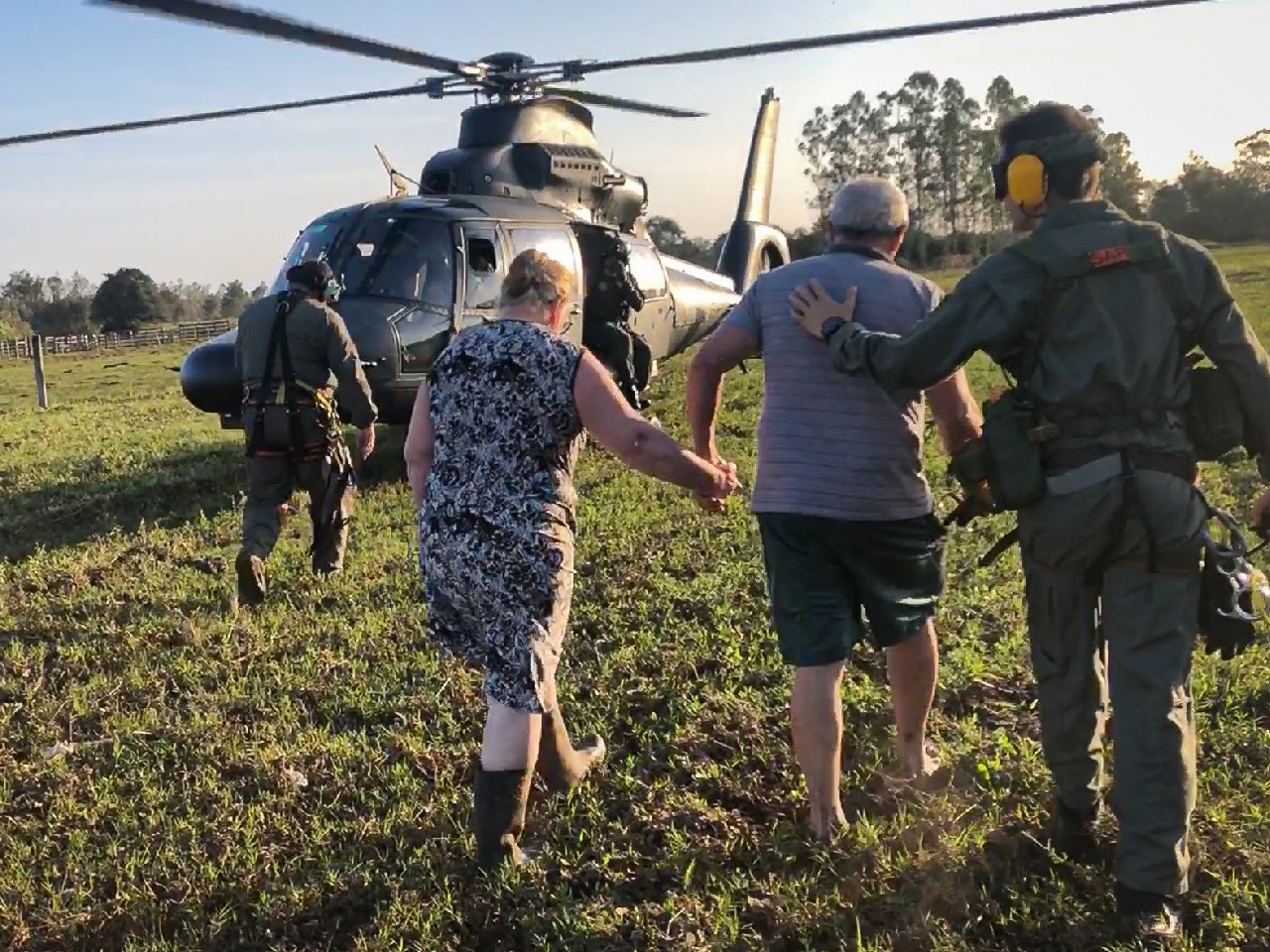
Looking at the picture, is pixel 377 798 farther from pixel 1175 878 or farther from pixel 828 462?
pixel 1175 878

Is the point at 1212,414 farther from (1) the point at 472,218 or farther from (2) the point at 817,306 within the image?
(1) the point at 472,218

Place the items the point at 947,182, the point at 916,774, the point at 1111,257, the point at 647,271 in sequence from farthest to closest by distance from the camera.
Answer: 1. the point at 947,182
2. the point at 647,271
3. the point at 916,774
4. the point at 1111,257

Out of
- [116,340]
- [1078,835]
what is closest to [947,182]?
[116,340]

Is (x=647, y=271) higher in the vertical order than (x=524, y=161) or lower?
lower

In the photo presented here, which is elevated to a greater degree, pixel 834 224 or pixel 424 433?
pixel 834 224

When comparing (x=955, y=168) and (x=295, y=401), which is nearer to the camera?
(x=295, y=401)

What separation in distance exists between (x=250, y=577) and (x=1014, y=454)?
4.19 metres

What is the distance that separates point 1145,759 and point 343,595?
4.24 metres

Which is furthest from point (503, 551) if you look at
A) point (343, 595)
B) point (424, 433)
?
point (343, 595)

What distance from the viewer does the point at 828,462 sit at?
3.17 meters

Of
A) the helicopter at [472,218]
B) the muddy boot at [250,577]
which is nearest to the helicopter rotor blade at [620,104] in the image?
the helicopter at [472,218]

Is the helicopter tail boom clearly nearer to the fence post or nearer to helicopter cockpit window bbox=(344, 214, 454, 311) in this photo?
helicopter cockpit window bbox=(344, 214, 454, 311)

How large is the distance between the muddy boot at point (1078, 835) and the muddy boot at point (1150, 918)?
30 cm

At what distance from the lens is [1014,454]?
2.79 m
